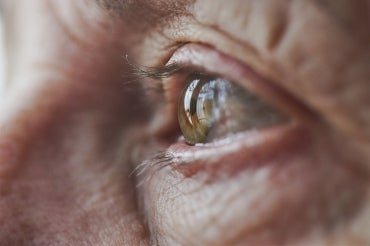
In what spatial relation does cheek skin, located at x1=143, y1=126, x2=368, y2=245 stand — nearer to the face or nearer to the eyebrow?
the face

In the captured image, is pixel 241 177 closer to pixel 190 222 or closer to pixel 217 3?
pixel 190 222

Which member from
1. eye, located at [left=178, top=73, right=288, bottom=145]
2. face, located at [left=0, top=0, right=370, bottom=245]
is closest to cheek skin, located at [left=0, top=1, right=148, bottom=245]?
face, located at [left=0, top=0, right=370, bottom=245]

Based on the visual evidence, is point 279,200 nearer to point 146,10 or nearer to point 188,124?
point 188,124

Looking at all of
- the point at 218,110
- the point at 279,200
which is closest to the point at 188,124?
the point at 218,110

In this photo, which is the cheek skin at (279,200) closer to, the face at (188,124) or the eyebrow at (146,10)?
the face at (188,124)

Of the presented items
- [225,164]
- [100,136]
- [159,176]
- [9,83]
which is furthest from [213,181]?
[9,83]

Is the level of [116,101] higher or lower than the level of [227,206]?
higher

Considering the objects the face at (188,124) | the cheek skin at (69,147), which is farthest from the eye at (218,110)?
the cheek skin at (69,147)
